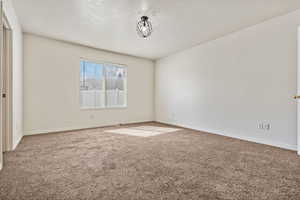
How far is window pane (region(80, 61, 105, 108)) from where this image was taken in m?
4.65

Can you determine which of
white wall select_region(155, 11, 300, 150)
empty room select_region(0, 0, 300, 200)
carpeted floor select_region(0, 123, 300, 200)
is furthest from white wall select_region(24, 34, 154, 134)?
white wall select_region(155, 11, 300, 150)

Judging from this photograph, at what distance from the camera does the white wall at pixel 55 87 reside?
378 cm

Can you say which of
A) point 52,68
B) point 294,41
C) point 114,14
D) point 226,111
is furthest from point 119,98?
point 294,41

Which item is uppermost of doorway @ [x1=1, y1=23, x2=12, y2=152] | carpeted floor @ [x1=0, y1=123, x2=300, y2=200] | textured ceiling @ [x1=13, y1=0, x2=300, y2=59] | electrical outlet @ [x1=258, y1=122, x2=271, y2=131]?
textured ceiling @ [x1=13, y1=0, x2=300, y2=59]

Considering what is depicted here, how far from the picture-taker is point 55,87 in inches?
161

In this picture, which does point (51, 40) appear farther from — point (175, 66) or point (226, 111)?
point (226, 111)

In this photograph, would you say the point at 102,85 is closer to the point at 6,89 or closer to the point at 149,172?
the point at 6,89

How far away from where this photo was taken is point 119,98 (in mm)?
5465

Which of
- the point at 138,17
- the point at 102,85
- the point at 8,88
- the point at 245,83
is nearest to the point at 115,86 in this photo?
the point at 102,85

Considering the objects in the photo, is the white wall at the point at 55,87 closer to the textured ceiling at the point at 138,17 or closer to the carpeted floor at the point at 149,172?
the textured ceiling at the point at 138,17

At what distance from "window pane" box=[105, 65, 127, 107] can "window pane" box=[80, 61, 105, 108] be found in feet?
0.69

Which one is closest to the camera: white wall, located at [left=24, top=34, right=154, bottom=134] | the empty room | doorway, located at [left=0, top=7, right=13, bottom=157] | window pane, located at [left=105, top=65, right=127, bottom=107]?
the empty room

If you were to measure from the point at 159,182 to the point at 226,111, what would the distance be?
2788 millimetres

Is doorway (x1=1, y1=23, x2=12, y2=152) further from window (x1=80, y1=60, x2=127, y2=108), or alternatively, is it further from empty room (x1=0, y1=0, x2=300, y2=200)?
window (x1=80, y1=60, x2=127, y2=108)
